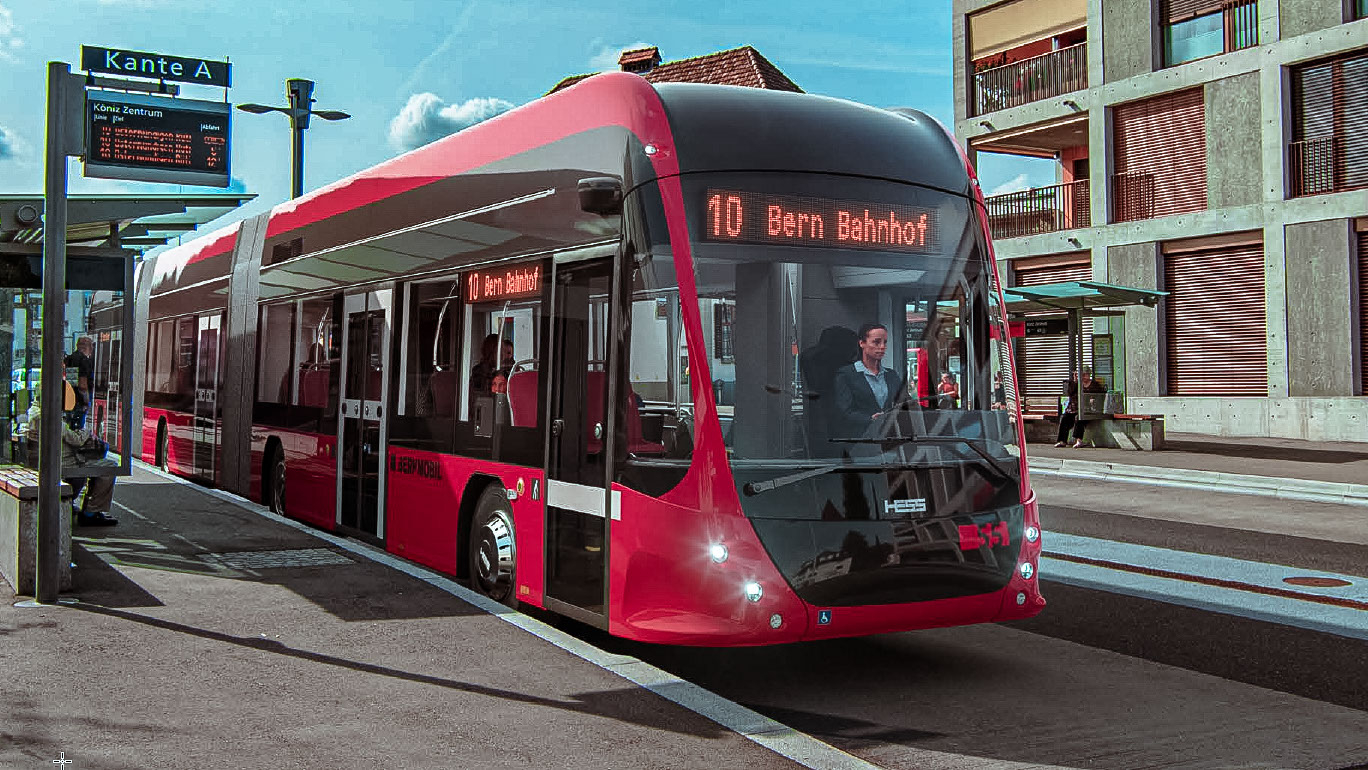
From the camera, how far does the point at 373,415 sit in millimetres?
10359

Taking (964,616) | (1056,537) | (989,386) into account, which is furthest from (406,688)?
(1056,537)

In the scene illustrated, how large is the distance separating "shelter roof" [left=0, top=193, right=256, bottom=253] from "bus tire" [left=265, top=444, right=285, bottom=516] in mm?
2347

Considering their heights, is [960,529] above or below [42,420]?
below

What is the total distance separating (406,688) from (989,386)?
3360mm

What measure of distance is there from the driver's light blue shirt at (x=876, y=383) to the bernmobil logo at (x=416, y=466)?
12.2 ft

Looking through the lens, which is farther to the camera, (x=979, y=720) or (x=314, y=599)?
(x=314, y=599)

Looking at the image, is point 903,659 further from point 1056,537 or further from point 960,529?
point 1056,537

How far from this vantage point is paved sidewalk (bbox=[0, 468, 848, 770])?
5188 mm

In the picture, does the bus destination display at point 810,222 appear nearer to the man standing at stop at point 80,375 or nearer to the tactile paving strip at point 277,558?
the tactile paving strip at point 277,558

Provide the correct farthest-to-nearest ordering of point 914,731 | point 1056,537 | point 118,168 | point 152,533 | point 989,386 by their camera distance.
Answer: point 1056,537 < point 152,533 < point 118,168 < point 989,386 < point 914,731

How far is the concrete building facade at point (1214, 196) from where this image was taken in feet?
89.1

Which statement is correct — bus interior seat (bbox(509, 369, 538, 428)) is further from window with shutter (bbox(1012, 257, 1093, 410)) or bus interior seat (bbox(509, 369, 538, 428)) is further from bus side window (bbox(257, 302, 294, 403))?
window with shutter (bbox(1012, 257, 1093, 410))

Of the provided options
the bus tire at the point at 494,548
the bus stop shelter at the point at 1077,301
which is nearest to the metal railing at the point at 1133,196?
the bus stop shelter at the point at 1077,301

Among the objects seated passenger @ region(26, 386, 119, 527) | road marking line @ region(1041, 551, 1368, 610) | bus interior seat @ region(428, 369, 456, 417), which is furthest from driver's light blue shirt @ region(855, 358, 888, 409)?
seated passenger @ region(26, 386, 119, 527)
